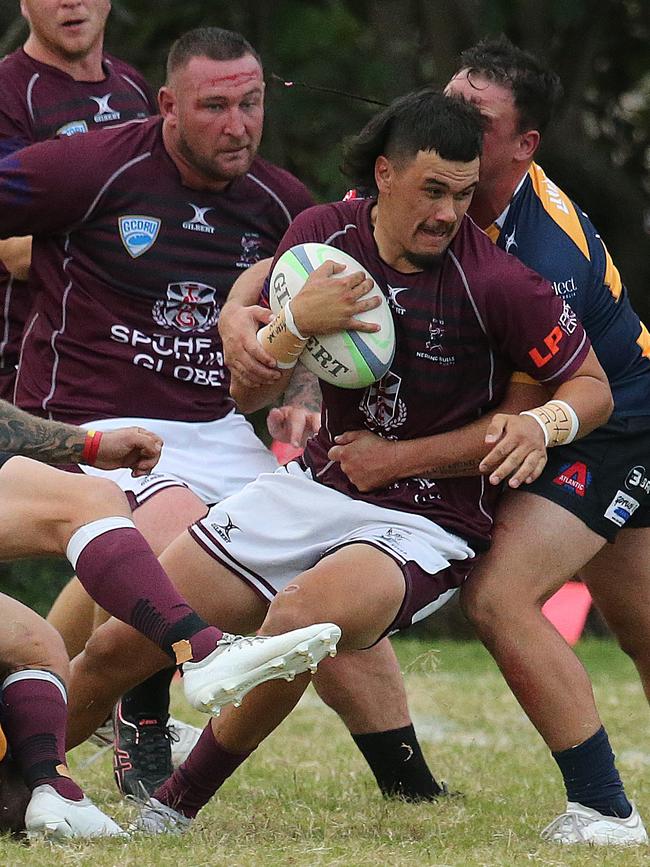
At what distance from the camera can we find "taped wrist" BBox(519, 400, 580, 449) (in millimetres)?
3949

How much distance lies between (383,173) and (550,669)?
138cm

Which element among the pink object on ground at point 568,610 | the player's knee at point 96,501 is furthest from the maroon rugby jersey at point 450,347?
the pink object on ground at point 568,610

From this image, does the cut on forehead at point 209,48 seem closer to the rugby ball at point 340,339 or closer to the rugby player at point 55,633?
the rugby ball at point 340,339

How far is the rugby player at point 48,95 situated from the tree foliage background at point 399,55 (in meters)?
4.73

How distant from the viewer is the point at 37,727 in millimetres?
3846

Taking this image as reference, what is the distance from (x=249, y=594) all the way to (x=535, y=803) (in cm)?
130

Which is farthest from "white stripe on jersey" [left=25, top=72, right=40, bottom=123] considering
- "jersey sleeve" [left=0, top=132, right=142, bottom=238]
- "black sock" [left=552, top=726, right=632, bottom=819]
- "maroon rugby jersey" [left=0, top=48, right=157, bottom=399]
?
"black sock" [left=552, top=726, right=632, bottom=819]

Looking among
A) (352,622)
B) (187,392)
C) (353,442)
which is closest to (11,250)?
(187,392)

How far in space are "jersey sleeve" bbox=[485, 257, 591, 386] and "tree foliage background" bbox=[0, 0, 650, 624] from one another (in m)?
Answer: 6.35

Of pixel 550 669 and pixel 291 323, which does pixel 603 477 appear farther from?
pixel 291 323

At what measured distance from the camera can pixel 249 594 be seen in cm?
423

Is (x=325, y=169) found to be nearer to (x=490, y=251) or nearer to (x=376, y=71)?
(x=376, y=71)

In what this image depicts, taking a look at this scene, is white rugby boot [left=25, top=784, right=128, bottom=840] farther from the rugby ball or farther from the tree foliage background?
the tree foliage background

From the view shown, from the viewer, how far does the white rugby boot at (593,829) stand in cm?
404
